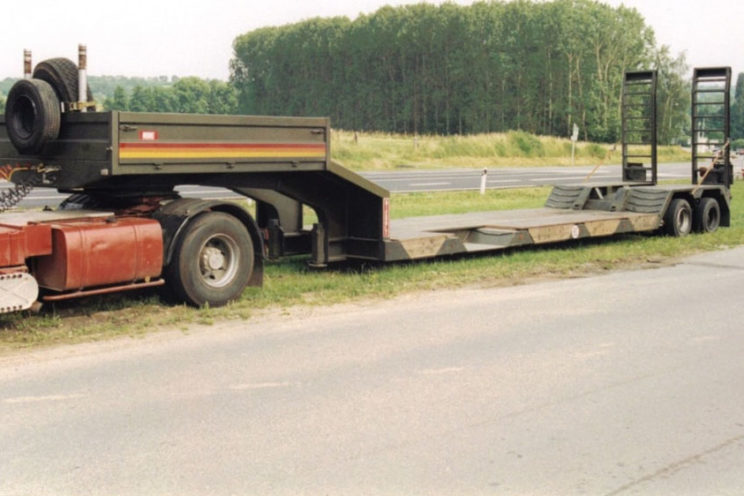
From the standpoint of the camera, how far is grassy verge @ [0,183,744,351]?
8727 mm

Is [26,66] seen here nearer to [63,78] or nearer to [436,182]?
[63,78]

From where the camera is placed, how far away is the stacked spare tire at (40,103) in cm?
924

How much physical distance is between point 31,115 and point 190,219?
1.93 metres

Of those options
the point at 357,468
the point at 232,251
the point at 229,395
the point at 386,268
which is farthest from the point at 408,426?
the point at 386,268

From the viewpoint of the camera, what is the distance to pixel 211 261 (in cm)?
981

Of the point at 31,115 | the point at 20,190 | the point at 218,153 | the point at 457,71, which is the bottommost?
the point at 20,190

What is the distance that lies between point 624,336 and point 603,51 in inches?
3338

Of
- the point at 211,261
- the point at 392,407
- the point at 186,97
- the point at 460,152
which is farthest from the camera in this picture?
the point at 186,97

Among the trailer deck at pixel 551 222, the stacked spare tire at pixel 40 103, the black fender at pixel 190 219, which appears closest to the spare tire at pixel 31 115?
the stacked spare tire at pixel 40 103

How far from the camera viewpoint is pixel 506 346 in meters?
8.01

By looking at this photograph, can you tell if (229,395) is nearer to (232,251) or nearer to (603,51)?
(232,251)

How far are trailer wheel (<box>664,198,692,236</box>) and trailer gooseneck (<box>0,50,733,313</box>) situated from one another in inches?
205

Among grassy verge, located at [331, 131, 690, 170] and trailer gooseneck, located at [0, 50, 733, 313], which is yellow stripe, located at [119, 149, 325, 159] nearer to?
trailer gooseneck, located at [0, 50, 733, 313]

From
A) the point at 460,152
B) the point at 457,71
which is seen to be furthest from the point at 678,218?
the point at 457,71
